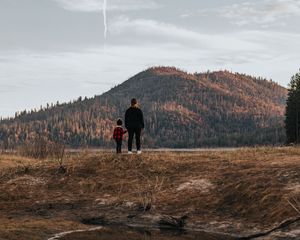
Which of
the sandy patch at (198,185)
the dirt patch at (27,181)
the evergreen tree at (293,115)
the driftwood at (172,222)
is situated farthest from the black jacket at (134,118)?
the evergreen tree at (293,115)

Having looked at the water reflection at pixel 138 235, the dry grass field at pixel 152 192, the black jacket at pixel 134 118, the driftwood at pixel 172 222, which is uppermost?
the black jacket at pixel 134 118

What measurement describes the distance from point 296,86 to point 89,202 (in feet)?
215

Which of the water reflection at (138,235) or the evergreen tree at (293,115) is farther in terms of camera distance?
the evergreen tree at (293,115)

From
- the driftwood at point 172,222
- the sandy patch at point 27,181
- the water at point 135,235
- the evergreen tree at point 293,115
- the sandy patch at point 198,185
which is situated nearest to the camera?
the water at point 135,235

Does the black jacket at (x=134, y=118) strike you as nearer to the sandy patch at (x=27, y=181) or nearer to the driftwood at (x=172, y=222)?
the sandy patch at (x=27, y=181)

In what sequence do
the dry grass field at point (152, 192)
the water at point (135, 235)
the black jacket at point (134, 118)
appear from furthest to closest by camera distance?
the black jacket at point (134, 118) < the dry grass field at point (152, 192) < the water at point (135, 235)

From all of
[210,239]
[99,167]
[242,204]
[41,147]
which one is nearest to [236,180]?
[242,204]

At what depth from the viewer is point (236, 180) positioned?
58.4ft

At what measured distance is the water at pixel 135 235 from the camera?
1369cm

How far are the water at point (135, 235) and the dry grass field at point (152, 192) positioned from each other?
2.00 ft

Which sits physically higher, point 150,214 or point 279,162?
point 279,162

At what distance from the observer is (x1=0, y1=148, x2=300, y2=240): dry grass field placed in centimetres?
1491

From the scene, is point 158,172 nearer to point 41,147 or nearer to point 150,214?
point 150,214

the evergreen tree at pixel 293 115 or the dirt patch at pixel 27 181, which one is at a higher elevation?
the evergreen tree at pixel 293 115
